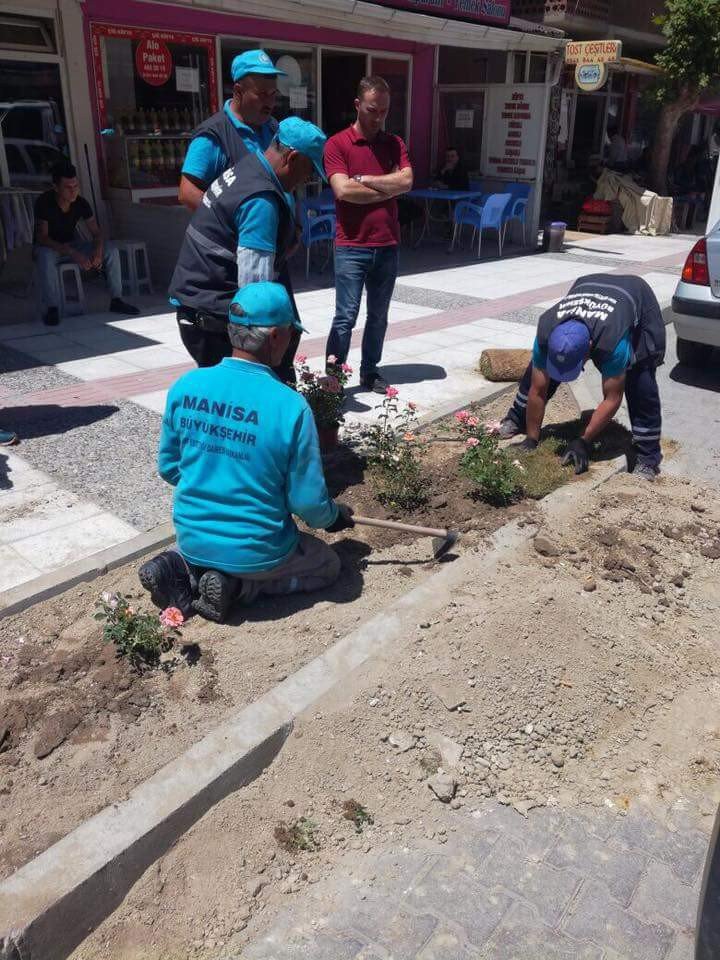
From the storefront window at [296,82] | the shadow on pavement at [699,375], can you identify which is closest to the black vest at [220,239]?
the shadow on pavement at [699,375]

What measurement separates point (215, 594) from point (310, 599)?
0.48 m

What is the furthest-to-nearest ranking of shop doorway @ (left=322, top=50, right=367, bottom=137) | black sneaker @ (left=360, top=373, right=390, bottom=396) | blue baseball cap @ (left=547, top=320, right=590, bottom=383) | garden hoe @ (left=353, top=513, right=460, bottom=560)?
shop doorway @ (left=322, top=50, right=367, bottom=137), black sneaker @ (left=360, top=373, right=390, bottom=396), blue baseball cap @ (left=547, top=320, right=590, bottom=383), garden hoe @ (left=353, top=513, right=460, bottom=560)

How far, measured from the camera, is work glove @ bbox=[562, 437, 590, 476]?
A: 4.84m

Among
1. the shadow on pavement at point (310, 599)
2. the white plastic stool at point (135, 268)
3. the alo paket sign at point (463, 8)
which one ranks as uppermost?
the alo paket sign at point (463, 8)

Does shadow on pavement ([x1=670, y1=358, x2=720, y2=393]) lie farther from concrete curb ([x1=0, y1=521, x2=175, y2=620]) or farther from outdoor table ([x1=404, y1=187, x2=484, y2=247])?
outdoor table ([x1=404, y1=187, x2=484, y2=247])

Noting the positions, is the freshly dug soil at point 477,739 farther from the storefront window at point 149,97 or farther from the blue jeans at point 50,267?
the storefront window at point 149,97

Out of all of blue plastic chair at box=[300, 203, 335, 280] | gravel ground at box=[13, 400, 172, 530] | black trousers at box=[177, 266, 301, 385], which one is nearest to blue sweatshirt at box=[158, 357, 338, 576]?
black trousers at box=[177, 266, 301, 385]

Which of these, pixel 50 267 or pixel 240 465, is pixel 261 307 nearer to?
pixel 240 465

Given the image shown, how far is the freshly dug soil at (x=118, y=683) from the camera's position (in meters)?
2.61

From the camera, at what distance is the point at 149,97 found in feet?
34.8

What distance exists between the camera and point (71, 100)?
9.82 m

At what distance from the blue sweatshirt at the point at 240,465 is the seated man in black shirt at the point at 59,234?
570 cm

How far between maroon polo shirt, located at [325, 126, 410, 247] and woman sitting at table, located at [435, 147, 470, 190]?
28.9ft

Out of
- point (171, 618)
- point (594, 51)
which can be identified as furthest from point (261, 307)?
point (594, 51)
